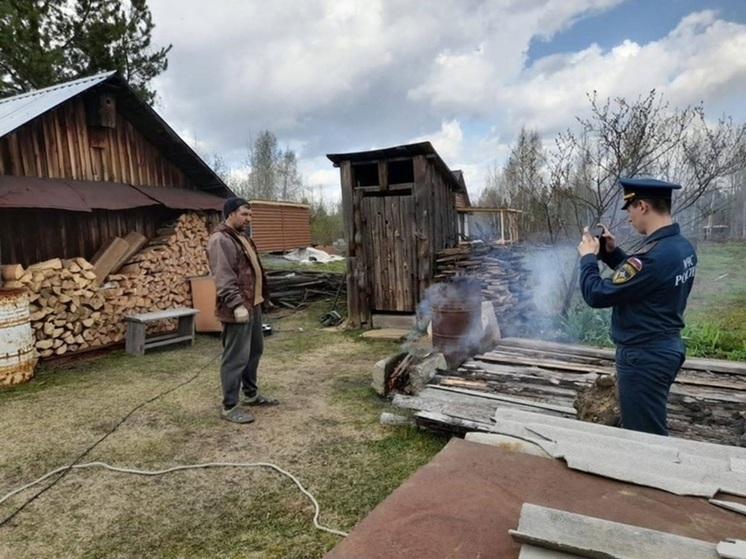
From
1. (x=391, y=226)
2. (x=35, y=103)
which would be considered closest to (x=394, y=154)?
(x=391, y=226)

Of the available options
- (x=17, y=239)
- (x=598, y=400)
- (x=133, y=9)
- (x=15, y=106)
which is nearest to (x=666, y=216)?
(x=598, y=400)

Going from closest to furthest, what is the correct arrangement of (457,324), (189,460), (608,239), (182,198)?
(608,239) → (189,460) → (457,324) → (182,198)

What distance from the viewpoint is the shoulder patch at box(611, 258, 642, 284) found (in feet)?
7.49

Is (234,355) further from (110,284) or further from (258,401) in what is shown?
(110,284)

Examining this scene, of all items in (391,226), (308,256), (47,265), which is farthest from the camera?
(308,256)

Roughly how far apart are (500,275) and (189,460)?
5.03 m

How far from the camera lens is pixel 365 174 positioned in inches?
319

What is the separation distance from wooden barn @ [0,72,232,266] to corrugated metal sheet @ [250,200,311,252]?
31.6 ft

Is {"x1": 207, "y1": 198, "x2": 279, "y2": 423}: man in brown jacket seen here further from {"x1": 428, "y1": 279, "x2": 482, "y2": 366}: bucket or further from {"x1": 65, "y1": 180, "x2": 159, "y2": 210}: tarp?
{"x1": 65, "y1": 180, "x2": 159, "y2": 210}: tarp

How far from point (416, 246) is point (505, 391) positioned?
365 cm

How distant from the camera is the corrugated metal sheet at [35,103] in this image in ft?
18.9

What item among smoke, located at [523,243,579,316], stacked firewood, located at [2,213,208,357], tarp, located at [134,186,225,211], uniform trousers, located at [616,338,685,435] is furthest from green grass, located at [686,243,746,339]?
stacked firewood, located at [2,213,208,357]

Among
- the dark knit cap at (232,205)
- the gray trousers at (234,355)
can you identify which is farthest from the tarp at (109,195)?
the gray trousers at (234,355)

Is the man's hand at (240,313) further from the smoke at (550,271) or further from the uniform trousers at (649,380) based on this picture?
the smoke at (550,271)
